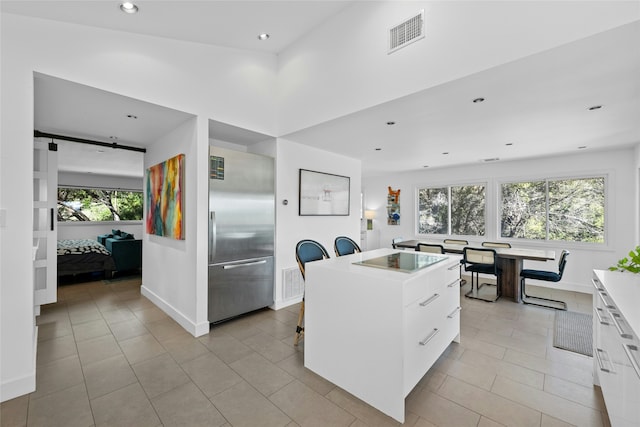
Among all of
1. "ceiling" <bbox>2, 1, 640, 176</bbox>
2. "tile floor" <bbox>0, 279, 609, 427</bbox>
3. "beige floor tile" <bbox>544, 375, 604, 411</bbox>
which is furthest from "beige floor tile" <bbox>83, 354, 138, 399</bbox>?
"beige floor tile" <bbox>544, 375, 604, 411</bbox>

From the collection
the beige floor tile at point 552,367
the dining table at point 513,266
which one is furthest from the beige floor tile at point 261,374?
the dining table at point 513,266

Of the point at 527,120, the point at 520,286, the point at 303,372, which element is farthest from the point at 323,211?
the point at 520,286

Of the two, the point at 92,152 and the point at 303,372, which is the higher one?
the point at 92,152

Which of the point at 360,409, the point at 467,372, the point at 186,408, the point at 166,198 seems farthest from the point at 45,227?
the point at 467,372

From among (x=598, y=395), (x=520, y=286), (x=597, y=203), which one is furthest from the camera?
(x=597, y=203)

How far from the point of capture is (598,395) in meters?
1.99

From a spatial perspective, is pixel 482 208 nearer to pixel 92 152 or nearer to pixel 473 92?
pixel 473 92

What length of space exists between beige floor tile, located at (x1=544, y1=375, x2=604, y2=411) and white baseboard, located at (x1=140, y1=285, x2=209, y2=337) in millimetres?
3167

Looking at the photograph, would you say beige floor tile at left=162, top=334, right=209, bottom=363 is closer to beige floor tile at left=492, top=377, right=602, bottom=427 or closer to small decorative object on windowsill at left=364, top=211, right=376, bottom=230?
beige floor tile at left=492, top=377, right=602, bottom=427

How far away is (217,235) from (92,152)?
388 cm

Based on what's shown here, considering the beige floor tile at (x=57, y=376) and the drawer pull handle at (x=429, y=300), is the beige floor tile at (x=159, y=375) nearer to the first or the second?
the beige floor tile at (x=57, y=376)

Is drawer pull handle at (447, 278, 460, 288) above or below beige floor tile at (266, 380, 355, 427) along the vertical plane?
above

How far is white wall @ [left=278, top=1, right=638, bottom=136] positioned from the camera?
1664mm

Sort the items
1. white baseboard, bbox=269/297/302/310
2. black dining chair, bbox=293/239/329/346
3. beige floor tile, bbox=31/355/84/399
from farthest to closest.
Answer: white baseboard, bbox=269/297/302/310, black dining chair, bbox=293/239/329/346, beige floor tile, bbox=31/355/84/399
